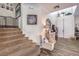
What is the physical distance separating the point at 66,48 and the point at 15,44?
2.77 feet

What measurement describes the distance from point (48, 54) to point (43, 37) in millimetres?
298

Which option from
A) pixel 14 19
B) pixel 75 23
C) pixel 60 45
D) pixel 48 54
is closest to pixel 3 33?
pixel 14 19

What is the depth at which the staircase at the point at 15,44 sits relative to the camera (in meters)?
1.99

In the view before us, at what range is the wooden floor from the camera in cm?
208

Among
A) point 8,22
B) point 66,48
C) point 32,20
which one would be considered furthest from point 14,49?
point 66,48

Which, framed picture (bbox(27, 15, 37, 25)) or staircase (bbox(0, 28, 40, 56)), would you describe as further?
framed picture (bbox(27, 15, 37, 25))

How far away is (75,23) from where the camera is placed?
209 centimetres

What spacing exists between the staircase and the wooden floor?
0.21 m

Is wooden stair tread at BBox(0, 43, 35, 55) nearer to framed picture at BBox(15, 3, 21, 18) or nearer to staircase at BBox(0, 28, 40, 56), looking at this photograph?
staircase at BBox(0, 28, 40, 56)

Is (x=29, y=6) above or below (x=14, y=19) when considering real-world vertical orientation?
above

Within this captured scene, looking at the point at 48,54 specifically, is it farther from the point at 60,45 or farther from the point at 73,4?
the point at 73,4

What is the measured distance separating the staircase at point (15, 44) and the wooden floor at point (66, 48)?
0.69ft

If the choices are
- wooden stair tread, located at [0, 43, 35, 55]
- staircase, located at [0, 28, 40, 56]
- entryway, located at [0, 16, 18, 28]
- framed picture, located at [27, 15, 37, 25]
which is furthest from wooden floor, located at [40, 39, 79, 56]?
entryway, located at [0, 16, 18, 28]

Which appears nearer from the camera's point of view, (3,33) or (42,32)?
(3,33)
